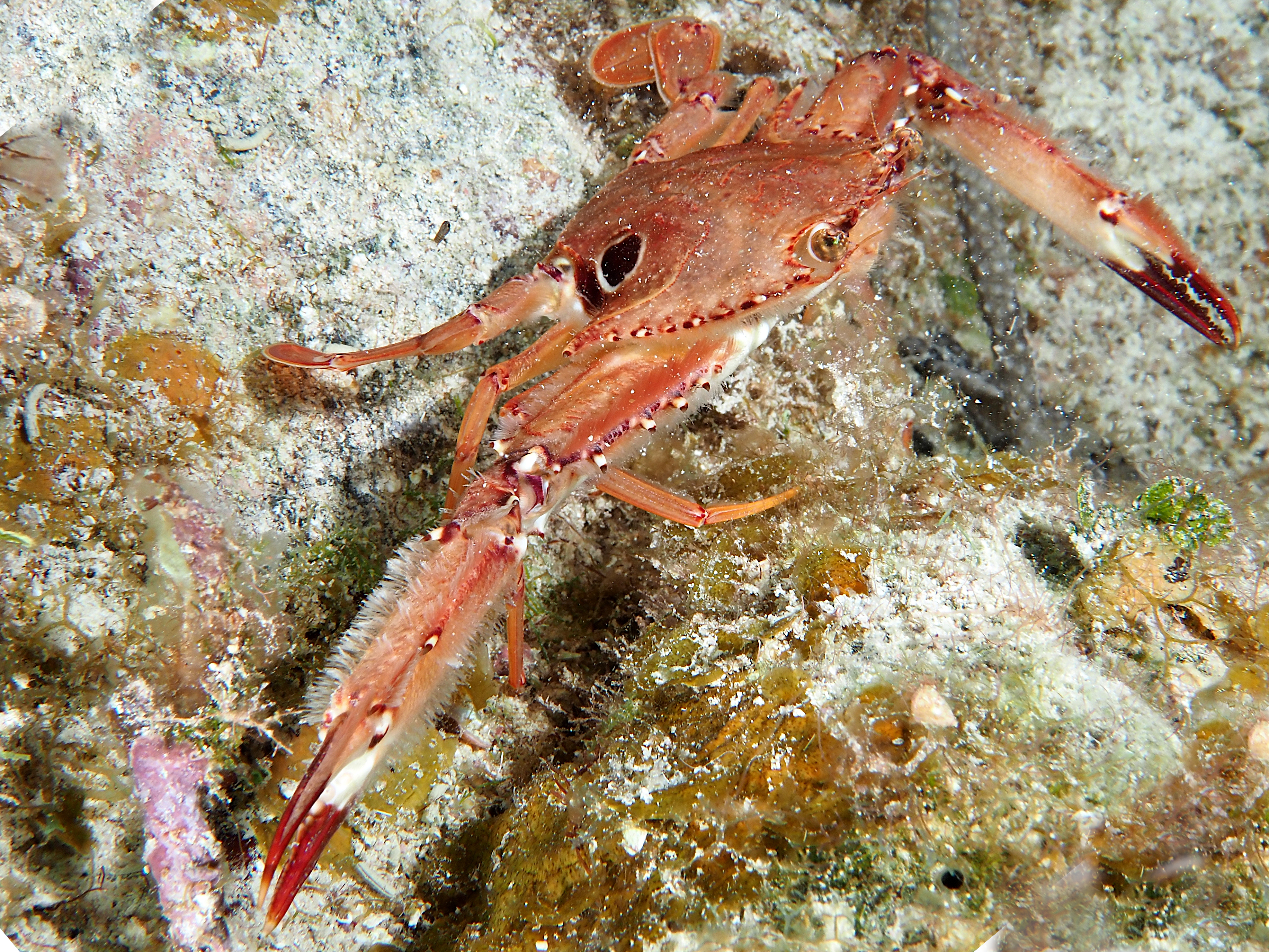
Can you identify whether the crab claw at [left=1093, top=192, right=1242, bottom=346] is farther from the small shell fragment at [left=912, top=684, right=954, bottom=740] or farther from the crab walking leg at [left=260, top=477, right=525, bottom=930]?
the crab walking leg at [left=260, top=477, right=525, bottom=930]

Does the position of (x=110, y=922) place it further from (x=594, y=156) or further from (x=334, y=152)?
(x=594, y=156)

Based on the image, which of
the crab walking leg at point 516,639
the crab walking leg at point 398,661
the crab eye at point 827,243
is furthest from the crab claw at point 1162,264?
the crab walking leg at point 516,639

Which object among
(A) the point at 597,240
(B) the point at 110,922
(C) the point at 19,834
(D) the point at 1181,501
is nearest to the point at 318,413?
(A) the point at 597,240

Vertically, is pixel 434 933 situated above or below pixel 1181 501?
below

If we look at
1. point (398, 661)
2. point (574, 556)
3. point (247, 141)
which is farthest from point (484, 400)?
point (247, 141)

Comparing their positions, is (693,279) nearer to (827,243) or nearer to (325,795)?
(827,243)

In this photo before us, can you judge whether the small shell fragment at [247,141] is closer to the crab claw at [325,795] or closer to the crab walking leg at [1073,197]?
the crab claw at [325,795]
